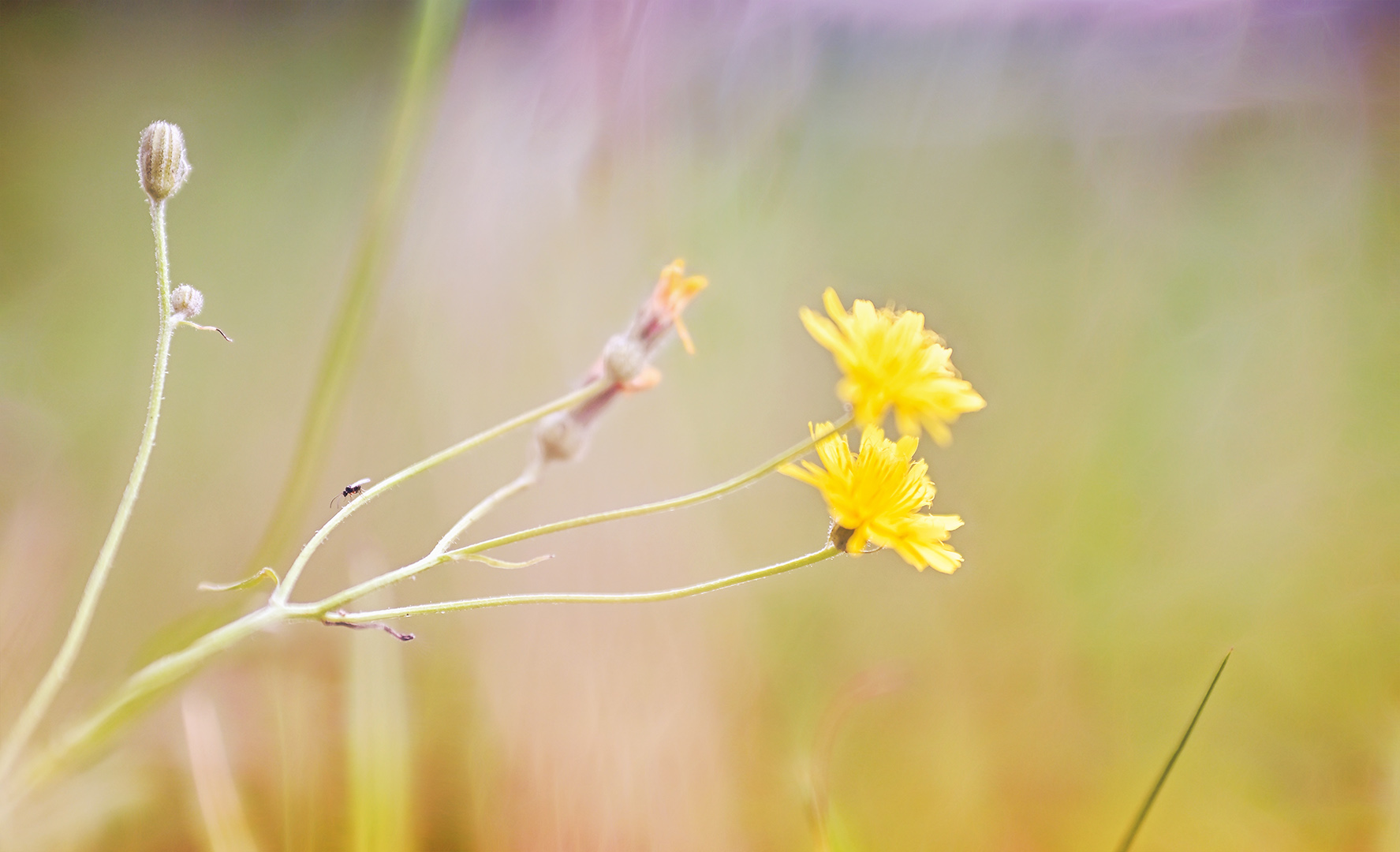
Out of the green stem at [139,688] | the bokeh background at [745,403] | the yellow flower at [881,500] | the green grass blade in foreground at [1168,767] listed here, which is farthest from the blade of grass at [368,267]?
the green grass blade in foreground at [1168,767]

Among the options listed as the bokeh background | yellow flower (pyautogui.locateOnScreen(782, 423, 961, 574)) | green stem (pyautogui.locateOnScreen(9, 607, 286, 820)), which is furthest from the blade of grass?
yellow flower (pyautogui.locateOnScreen(782, 423, 961, 574))

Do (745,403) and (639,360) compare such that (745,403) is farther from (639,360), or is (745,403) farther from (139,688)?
(139,688)

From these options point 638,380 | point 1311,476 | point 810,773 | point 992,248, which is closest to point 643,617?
point 810,773

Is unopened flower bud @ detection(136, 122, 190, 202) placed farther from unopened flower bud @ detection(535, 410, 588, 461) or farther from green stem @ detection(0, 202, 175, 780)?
unopened flower bud @ detection(535, 410, 588, 461)

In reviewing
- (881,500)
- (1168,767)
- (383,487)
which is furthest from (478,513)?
(1168,767)

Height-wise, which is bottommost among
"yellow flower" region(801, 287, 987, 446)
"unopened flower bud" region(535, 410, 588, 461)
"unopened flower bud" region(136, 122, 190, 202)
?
"unopened flower bud" region(136, 122, 190, 202)
